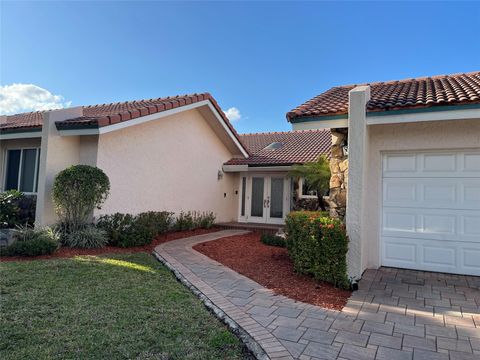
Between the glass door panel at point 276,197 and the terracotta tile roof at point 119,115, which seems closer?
the terracotta tile roof at point 119,115

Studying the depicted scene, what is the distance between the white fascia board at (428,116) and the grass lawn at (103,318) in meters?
5.51

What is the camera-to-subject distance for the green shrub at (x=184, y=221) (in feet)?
45.4

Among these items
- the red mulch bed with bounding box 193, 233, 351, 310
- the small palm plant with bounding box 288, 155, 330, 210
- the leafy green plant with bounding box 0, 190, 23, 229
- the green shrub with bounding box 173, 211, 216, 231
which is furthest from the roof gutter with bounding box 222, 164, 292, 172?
the leafy green plant with bounding box 0, 190, 23, 229

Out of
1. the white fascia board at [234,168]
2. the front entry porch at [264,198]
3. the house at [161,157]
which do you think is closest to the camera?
the house at [161,157]

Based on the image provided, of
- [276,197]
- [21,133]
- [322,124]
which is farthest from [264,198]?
[21,133]

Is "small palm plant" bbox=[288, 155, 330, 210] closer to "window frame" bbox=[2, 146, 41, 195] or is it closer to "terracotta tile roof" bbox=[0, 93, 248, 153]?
"terracotta tile roof" bbox=[0, 93, 248, 153]

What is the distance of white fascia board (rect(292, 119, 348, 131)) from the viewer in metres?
7.71

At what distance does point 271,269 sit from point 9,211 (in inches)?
353

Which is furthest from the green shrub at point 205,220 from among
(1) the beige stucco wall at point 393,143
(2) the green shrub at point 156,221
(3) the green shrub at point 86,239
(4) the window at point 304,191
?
(1) the beige stucco wall at point 393,143

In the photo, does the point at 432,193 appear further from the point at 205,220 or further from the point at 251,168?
the point at 205,220

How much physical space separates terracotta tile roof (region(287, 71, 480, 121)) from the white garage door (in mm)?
1377

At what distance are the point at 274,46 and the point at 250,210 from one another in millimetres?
8459

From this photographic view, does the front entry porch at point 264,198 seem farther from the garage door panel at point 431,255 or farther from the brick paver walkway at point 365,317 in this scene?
the brick paver walkway at point 365,317

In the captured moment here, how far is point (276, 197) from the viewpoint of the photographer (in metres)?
16.8
